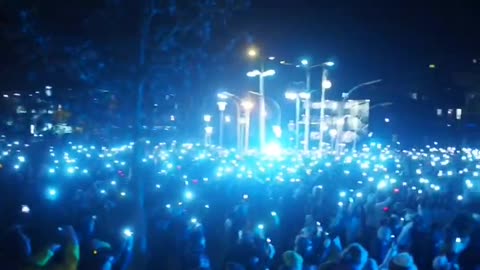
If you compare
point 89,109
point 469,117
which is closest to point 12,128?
point 89,109

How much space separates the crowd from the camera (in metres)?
9.45

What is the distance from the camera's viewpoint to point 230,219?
13453mm

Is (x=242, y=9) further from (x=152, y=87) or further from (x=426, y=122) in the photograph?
(x=426, y=122)

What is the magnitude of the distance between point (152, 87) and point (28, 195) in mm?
4190

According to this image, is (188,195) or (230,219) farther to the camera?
(188,195)

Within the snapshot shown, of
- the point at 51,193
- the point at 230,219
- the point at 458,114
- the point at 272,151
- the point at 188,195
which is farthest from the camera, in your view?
the point at 458,114

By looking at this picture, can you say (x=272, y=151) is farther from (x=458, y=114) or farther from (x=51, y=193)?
(x=458, y=114)

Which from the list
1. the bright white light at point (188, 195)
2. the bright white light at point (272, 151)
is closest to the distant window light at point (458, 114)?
the bright white light at point (272, 151)

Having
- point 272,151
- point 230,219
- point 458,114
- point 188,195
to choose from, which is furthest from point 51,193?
point 458,114

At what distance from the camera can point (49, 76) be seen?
14539 millimetres

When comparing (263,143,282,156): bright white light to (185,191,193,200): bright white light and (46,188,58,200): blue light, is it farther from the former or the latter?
(46,188,58,200): blue light

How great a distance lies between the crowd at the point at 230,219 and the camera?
31.0 feet

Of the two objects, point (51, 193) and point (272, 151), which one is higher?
point (272, 151)

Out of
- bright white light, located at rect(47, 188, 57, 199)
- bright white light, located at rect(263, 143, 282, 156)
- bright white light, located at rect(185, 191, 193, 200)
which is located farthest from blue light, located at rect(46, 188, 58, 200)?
bright white light, located at rect(263, 143, 282, 156)
